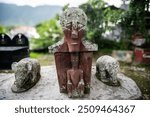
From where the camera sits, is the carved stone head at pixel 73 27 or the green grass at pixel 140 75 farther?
the green grass at pixel 140 75

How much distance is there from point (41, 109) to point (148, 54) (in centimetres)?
499

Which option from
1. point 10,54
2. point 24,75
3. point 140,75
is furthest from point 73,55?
point 10,54

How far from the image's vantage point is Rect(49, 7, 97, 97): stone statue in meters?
3.68

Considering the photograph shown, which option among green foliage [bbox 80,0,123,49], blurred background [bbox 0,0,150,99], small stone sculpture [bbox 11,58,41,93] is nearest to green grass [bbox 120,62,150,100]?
blurred background [bbox 0,0,150,99]

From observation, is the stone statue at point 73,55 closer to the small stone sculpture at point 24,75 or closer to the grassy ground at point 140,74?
the small stone sculpture at point 24,75

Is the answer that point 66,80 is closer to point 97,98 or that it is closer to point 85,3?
point 97,98

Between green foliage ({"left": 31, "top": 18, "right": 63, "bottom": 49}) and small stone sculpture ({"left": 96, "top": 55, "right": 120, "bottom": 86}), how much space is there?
27.6ft

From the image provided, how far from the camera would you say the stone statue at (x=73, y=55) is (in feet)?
12.1

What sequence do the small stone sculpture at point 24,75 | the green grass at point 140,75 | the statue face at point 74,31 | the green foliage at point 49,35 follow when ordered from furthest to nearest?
1. the green foliage at point 49,35
2. the green grass at point 140,75
3. the small stone sculpture at point 24,75
4. the statue face at point 74,31

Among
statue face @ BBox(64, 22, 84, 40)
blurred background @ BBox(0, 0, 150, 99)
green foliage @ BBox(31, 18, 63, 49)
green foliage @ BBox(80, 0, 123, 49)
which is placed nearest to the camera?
statue face @ BBox(64, 22, 84, 40)

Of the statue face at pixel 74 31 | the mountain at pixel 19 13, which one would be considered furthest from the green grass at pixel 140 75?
the mountain at pixel 19 13

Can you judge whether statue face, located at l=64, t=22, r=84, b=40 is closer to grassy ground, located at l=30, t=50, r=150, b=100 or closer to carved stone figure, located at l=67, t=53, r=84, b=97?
carved stone figure, located at l=67, t=53, r=84, b=97

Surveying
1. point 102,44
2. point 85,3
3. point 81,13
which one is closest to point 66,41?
point 81,13

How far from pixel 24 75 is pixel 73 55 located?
0.91 metres
